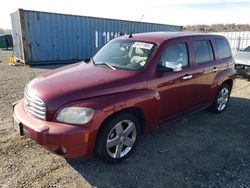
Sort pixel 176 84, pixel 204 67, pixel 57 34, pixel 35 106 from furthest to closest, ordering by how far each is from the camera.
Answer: pixel 57 34 → pixel 204 67 → pixel 176 84 → pixel 35 106

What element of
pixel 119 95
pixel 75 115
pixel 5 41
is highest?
pixel 119 95

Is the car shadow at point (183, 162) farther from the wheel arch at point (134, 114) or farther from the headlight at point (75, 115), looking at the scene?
the headlight at point (75, 115)

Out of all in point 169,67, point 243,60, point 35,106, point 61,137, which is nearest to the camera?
point 61,137

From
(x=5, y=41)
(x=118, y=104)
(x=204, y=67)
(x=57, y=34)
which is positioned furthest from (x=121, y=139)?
(x=5, y=41)

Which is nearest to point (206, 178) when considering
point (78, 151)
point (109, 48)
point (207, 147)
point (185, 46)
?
point (207, 147)

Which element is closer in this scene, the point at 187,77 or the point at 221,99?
the point at 187,77

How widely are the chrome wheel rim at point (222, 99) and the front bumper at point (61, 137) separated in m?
3.74

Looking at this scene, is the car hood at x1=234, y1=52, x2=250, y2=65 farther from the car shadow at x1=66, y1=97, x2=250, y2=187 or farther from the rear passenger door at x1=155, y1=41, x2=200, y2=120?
the rear passenger door at x1=155, y1=41, x2=200, y2=120

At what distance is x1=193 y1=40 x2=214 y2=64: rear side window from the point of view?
4.69 meters

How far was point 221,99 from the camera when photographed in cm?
576

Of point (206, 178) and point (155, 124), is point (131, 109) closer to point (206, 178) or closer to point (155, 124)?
point (155, 124)

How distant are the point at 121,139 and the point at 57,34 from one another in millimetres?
11349

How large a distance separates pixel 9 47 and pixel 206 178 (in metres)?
29.2

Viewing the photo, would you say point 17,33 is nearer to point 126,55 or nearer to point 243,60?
point 126,55
